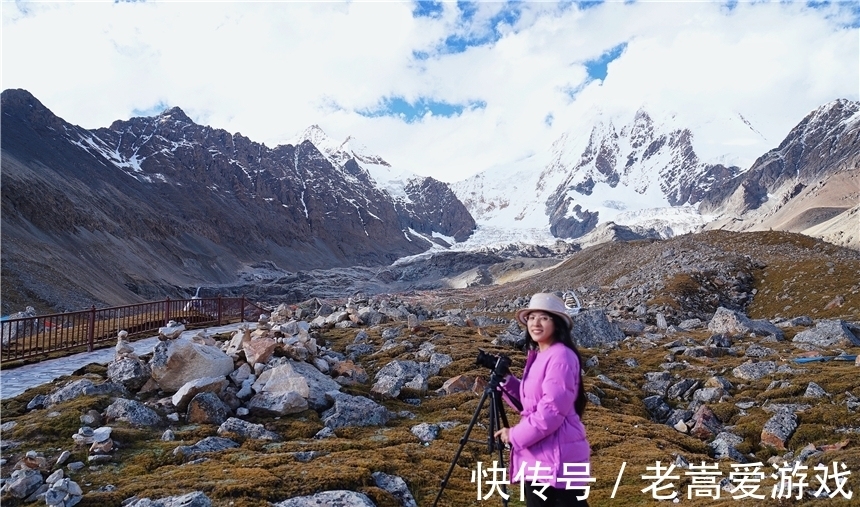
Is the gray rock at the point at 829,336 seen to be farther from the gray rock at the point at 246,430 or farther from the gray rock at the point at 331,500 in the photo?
the gray rock at the point at 246,430

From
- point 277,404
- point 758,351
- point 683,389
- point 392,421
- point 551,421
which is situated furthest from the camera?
point 758,351

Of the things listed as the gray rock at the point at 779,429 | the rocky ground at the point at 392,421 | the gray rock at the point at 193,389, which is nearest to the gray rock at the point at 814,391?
the rocky ground at the point at 392,421

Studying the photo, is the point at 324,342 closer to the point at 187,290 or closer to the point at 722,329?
the point at 722,329

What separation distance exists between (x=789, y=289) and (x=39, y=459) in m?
45.4

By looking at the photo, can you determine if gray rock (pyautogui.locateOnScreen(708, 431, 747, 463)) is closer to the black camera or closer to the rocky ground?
the rocky ground

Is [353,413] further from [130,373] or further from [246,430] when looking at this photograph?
[130,373]

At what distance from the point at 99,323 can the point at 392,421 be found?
16.7 meters

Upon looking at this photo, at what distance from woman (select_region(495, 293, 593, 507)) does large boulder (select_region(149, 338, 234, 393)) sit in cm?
1050

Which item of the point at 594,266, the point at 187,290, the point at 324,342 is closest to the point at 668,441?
the point at 324,342

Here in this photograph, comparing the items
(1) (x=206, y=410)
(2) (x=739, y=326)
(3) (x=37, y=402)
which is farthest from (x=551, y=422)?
(2) (x=739, y=326)

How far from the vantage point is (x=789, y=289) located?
129 ft

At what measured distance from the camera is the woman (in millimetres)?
5168

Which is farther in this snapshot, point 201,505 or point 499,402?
point 201,505

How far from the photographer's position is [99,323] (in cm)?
2309
